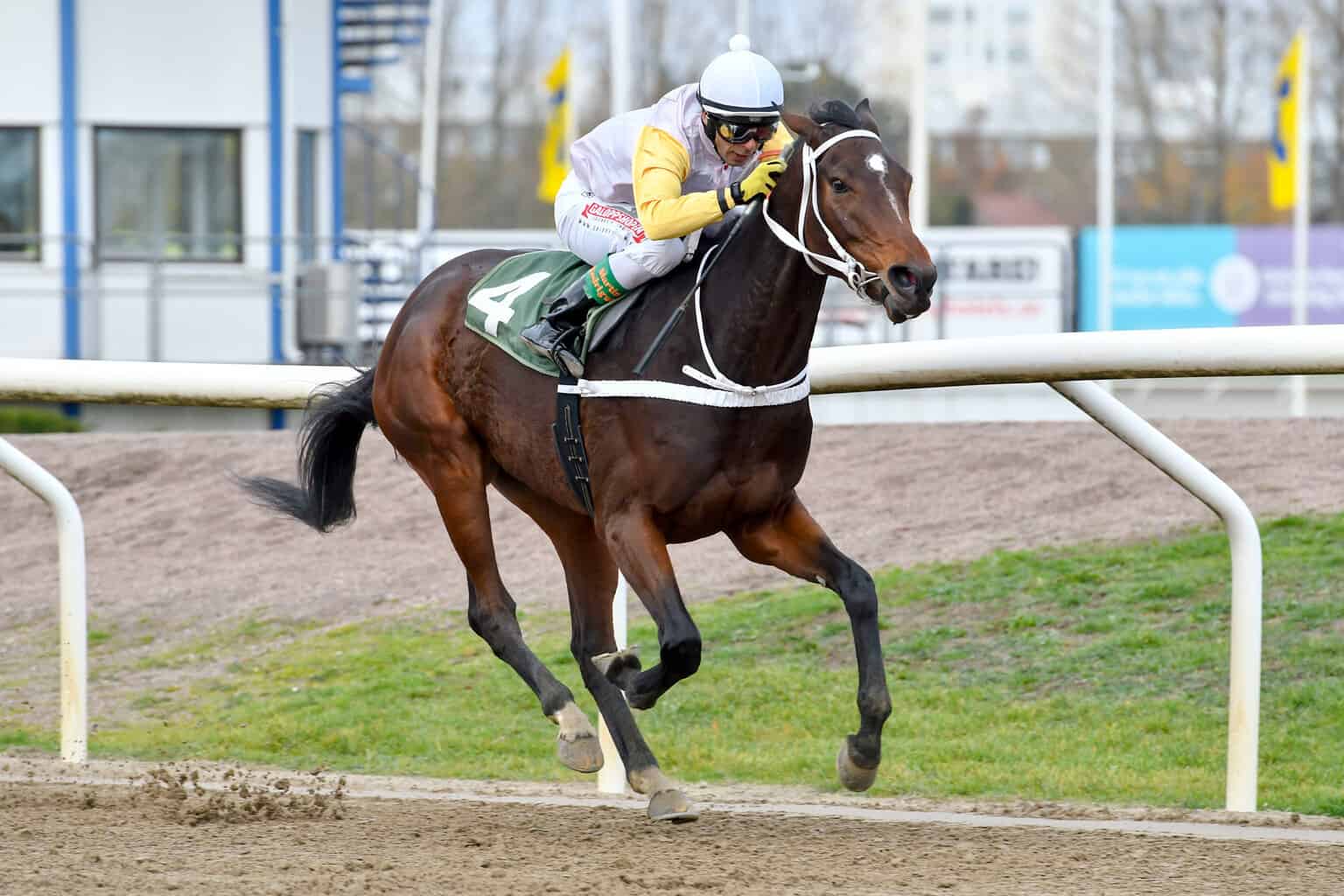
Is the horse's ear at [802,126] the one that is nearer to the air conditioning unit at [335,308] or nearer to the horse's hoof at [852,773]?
the horse's hoof at [852,773]

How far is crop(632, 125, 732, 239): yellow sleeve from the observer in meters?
4.56

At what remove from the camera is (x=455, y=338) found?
5.46 m

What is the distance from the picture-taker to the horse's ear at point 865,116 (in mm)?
4578

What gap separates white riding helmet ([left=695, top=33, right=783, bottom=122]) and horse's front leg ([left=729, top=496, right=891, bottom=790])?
919mm

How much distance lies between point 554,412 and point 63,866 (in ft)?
5.09

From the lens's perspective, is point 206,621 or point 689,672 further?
point 206,621

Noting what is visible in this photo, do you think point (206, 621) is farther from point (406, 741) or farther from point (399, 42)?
point (399, 42)

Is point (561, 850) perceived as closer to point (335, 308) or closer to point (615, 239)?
point (615, 239)

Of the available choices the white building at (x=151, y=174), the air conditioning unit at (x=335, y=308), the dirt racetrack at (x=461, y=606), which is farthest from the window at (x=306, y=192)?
the dirt racetrack at (x=461, y=606)

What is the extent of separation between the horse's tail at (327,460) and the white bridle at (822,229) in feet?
5.74

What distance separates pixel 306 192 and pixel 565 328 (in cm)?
1409

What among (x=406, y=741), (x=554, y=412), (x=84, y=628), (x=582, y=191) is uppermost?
(x=582, y=191)

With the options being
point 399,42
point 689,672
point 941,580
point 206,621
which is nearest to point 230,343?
point 399,42

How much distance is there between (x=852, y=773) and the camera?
184 inches
